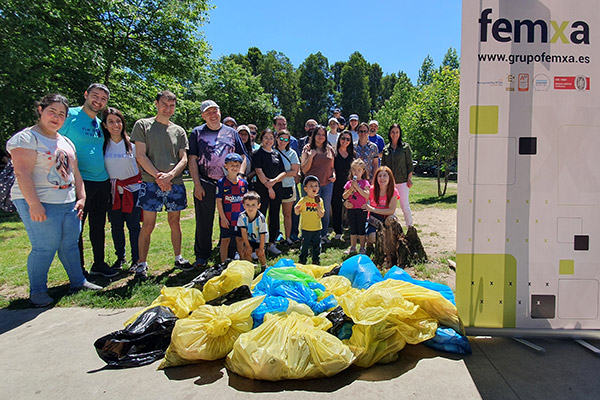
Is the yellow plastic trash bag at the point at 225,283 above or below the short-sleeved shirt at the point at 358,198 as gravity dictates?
below

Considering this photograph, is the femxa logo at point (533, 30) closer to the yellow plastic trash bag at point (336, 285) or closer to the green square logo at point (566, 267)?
the green square logo at point (566, 267)

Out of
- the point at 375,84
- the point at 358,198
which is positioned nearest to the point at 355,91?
the point at 375,84

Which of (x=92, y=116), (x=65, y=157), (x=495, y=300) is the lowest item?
(x=495, y=300)

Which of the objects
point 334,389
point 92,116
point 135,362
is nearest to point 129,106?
point 92,116

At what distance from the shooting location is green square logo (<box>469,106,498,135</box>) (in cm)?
271

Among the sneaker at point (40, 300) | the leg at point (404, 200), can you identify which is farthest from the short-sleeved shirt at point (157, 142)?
the leg at point (404, 200)

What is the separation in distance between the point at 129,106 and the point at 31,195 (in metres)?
12.3

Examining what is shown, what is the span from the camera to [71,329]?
3.29m

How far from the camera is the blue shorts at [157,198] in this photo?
179 inches

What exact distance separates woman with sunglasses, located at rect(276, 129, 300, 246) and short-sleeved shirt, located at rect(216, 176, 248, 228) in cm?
137

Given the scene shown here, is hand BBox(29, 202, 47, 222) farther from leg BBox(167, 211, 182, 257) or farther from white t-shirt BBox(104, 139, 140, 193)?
leg BBox(167, 211, 182, 257)

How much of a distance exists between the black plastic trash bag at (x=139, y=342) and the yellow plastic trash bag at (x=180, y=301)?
0.41 ft

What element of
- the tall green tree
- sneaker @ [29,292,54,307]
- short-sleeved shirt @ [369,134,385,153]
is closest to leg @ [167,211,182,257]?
sneaker @ [29,292,54,307]

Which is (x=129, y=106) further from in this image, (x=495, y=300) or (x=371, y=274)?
A: (x=495, y=300)
